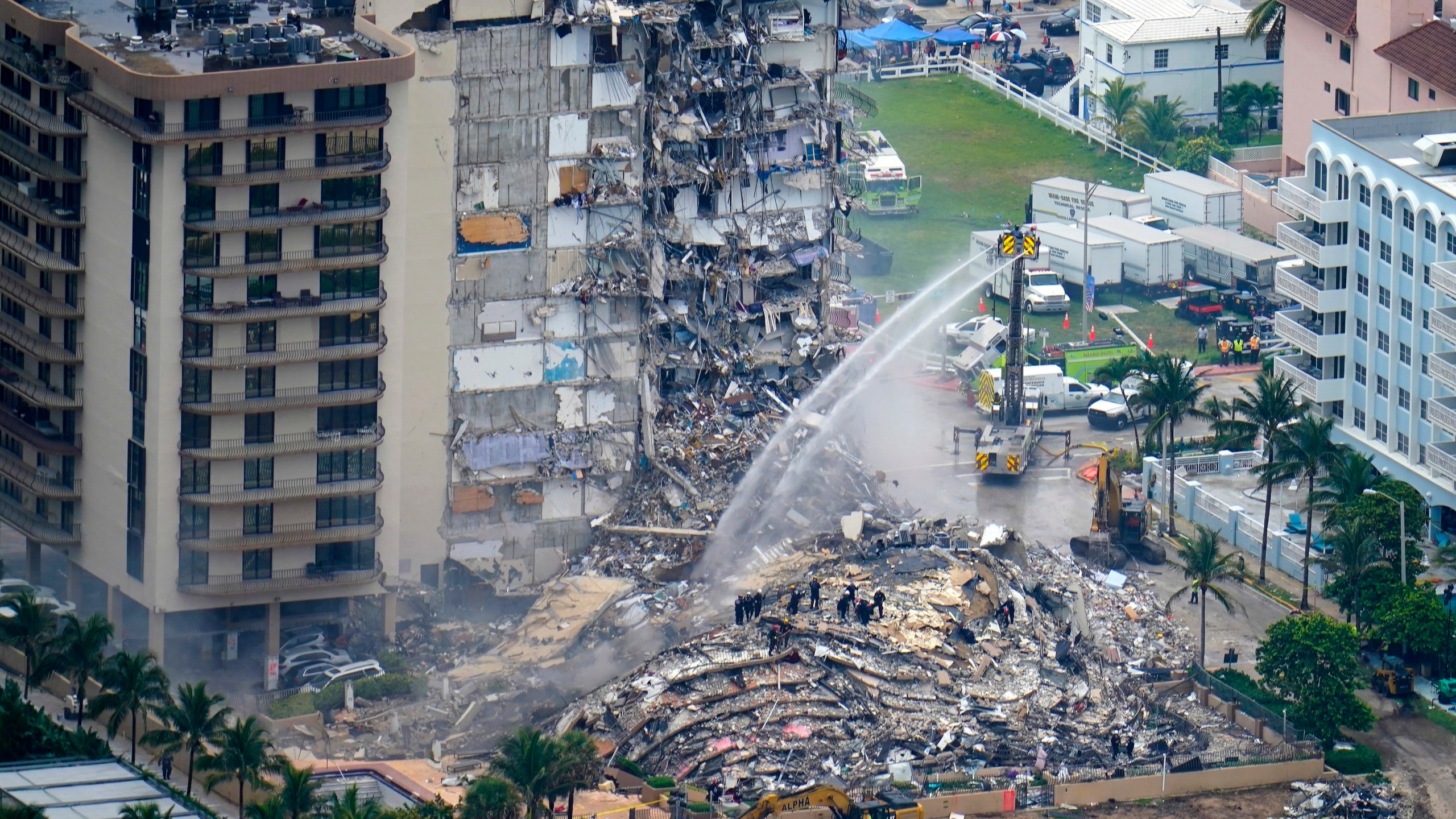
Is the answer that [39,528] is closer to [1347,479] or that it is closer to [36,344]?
[36,344]

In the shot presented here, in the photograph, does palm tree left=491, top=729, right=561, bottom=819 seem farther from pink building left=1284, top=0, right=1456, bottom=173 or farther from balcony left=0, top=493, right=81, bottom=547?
pink building left=1284, top=0, right=1456, bottom=173

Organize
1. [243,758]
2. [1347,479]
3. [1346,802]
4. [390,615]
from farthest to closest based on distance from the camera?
[1347,479] → [390,615] → [1346,802] → [243,758]

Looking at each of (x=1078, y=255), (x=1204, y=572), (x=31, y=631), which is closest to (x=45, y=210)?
(x=31, y=631)

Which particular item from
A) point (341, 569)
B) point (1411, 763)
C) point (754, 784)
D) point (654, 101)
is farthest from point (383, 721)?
point (1411, 763)

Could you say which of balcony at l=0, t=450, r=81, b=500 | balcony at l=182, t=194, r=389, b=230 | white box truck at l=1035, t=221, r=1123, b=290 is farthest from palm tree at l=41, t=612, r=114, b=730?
white box truck at l=1035, t=221, r=1123, b=290

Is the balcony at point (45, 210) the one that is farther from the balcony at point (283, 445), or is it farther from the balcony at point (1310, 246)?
the balcony at point (1310, 246)

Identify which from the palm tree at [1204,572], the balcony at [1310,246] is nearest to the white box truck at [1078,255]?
the balcony at [1310,246]
